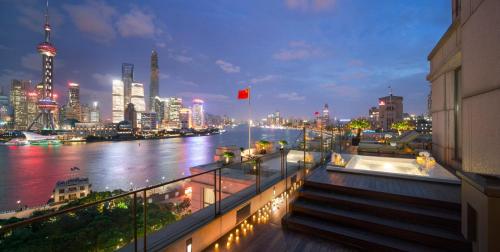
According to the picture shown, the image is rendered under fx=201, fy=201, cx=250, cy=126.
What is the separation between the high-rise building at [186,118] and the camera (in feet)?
541

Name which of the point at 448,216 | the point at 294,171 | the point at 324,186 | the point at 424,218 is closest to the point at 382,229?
the point at 424,218

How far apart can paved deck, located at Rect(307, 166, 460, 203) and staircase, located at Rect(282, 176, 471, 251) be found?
16 cm

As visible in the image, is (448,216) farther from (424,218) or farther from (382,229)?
(382,229)

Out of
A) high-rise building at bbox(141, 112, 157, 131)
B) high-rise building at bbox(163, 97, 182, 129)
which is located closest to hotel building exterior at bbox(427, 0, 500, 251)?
Answer: high-rise building at bbox(141, 112, 157, 131)

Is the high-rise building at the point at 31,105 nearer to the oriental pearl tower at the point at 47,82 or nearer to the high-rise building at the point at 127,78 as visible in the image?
the oriental pearl tower at the point at 47,82

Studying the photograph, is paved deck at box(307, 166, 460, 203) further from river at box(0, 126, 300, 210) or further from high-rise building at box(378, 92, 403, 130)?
high-rise building at box(378, 92, 403, 130)

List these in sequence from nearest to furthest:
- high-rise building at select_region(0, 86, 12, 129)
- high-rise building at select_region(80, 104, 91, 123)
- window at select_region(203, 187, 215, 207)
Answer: window at select_region(203, 187, 215, 207), high-rise building at select_region(0, 86, 12, 129), high-rise building at select_region(80, 104, 91, 123)

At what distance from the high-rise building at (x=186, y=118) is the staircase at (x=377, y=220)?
553ft

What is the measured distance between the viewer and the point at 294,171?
6.11 meters

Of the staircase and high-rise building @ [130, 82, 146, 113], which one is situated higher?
high-rise building @ [130, 82, 146, 113]

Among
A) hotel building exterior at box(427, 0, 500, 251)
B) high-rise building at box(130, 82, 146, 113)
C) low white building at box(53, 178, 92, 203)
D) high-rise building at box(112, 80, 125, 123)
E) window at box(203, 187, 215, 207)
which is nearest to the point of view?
hotel building exterior at box(427, 0, 500, 251)

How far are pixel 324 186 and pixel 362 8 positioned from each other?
31286 millimetres

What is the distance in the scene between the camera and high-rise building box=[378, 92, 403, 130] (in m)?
59.1

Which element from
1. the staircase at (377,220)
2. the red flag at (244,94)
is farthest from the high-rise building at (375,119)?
the staircase at (377,220)
